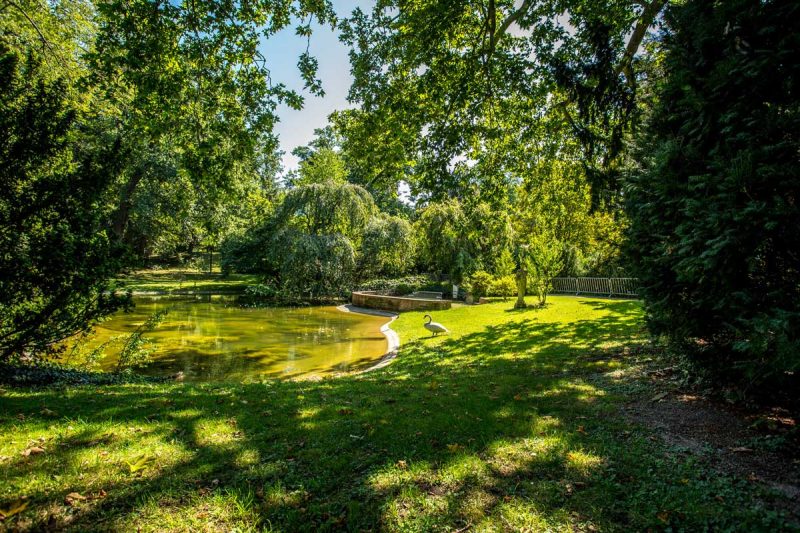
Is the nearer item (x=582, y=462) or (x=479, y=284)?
(x=582, y=462)

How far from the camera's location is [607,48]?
323 inches

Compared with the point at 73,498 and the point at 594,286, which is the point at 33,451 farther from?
the point at 594,286

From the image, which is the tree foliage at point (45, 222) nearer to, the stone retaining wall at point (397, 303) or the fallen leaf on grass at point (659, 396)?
the fallen leaf on grass at point (659, 396)

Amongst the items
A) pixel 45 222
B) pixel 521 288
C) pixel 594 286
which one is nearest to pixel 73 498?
pixel 45 222

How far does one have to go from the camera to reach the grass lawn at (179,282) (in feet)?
88.4

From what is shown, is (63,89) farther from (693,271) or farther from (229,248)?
(229,248)

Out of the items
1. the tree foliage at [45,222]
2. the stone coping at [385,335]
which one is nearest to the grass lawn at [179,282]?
the stone coping at [385,335]

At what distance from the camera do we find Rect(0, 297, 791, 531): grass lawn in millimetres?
2236

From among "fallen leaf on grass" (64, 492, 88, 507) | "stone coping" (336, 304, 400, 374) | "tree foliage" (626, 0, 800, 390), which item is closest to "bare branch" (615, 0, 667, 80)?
"tree foliage" (626, 0, 800, 390)

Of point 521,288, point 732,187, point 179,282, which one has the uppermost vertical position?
point 732,187

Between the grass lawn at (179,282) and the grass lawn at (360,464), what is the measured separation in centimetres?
1797

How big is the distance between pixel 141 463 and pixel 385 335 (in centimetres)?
996

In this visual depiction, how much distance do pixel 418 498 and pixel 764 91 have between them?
3.96 m

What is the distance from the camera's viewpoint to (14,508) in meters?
2.17
